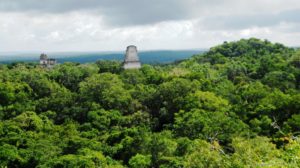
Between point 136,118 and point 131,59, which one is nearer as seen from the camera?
point 136,118

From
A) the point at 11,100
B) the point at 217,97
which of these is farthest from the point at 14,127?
the point at 217,97

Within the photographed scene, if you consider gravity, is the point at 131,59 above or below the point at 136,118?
above

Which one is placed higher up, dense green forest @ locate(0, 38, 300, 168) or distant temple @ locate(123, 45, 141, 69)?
distant temple @ locate(123, 45, 141, 69)

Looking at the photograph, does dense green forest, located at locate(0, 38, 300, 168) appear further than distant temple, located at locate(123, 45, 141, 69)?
No

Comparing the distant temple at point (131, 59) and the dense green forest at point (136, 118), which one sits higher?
the distant temple at point (131, 59)
